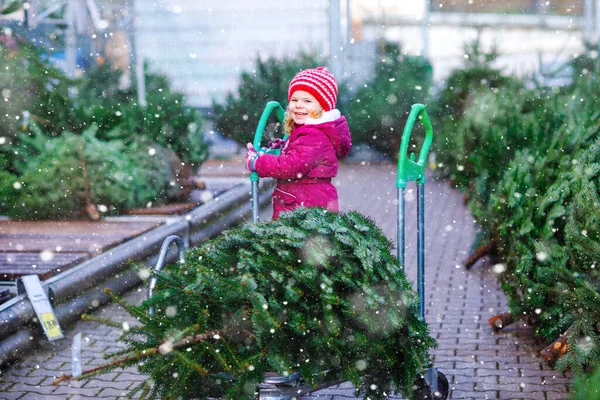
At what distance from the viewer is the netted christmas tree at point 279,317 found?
3404 millimetres

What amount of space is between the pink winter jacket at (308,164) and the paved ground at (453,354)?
1.18 metres

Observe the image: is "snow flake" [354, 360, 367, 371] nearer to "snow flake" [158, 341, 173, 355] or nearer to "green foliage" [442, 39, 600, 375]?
"snow flake" [158, 341, 173, 355]

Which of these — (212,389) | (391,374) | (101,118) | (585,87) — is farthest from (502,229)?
(585,87)

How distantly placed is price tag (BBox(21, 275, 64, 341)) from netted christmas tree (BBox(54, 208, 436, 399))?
2.54 m

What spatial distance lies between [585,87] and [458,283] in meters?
6.40

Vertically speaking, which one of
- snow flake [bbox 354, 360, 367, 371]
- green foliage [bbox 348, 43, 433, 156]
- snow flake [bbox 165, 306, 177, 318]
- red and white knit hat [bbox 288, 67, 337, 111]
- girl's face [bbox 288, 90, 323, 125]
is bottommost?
green foliage [bbox 348, 43, 433, 156]

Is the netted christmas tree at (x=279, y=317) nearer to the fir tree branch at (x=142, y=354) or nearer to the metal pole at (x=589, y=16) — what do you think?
the fir tree branch at (x=142, y=354)

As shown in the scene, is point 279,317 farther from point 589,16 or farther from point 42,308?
point 589,16

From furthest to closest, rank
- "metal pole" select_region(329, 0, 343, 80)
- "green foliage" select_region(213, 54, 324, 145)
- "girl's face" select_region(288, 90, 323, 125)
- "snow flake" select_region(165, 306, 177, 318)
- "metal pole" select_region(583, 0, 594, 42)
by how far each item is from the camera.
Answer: "metal pole" select_region(583, 0, 594, 42), "metal pole" select_region(329, 0, 343, 80), "green foliage" select_region(213, 54, 324, 145), "girl's face" select_region(288, 90, 323, 125), "snow flake" select_region(165, 306, 177, 318)

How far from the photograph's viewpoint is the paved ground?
17.0 feet

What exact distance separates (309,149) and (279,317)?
178 centimetres

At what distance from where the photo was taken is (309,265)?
3.66 m

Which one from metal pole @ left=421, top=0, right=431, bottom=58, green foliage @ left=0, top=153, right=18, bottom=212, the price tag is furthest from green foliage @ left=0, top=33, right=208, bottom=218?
metal pole @ left=421, top=0, right=431, bottom=58

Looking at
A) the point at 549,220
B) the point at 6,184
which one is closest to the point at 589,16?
the point at 6,184
